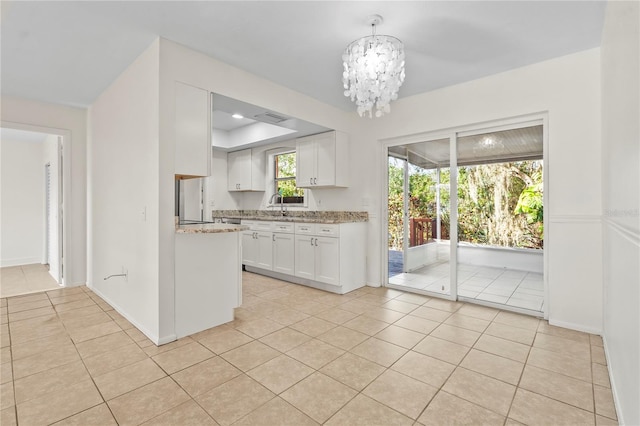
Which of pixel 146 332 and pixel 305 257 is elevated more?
pixel 305 257

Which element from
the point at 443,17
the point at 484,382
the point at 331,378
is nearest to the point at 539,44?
the point at 443,17

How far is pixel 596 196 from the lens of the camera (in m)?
2.67

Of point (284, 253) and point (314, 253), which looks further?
point (284, 253)

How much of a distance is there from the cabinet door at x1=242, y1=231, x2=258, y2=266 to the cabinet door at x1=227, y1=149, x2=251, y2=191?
113cm

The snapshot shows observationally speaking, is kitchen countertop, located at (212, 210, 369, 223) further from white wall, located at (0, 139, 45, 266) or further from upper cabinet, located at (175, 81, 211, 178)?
white wall, located at (0, 139, 45, 266)

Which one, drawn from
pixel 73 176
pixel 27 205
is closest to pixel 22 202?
pixel 27 205

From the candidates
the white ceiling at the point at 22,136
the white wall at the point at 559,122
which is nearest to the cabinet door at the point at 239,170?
the white wall at the point at 559,122

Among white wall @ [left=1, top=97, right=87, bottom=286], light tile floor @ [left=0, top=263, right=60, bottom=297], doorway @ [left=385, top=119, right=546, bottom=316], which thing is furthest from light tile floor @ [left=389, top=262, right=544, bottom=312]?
light tile floor @ [left=0, top=263, right=60, bottom=297]

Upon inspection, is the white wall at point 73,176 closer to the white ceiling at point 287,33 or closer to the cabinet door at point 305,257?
the white ceiling at point 287,33

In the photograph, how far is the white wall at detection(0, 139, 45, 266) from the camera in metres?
5.45

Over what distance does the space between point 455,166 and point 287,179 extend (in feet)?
9.54

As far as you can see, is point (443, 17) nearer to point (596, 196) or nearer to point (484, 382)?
point (596, 196)

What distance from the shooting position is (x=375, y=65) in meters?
2.22

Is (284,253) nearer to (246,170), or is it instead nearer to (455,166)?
(246,170)
